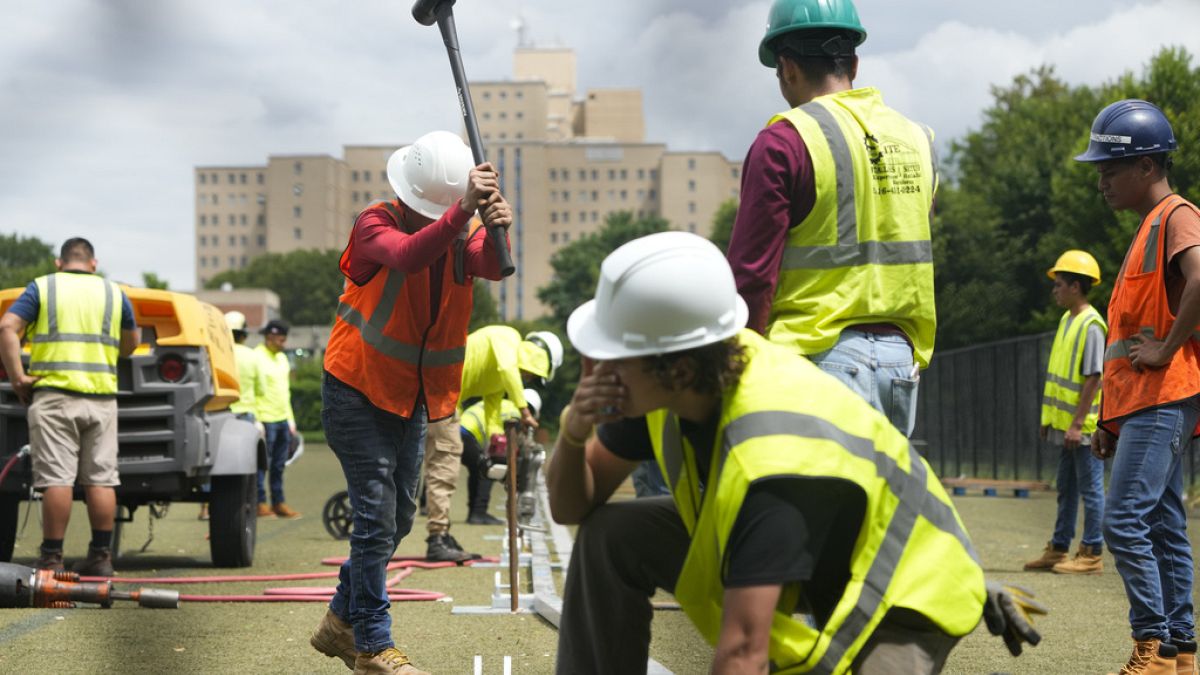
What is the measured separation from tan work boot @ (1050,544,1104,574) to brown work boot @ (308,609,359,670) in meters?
5.84

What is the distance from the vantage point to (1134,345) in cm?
582

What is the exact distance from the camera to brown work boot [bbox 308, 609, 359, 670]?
19.2ft

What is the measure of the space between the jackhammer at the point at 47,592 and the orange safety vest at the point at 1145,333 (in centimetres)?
433

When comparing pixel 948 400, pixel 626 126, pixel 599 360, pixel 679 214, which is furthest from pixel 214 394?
pixel 626 126

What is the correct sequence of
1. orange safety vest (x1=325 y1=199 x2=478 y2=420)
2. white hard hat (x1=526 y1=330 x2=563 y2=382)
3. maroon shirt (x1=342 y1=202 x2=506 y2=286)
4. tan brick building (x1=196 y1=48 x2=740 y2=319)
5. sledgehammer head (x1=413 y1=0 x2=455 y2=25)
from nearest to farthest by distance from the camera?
maroon shirt (x1=342 y1=202 x2=506 y2=286) < orange safety vest (x1=325 y1=199 x2=478 y2=420) < sledgehammer head (x1=413 y1=0 x2=455 y2=25) < white hard hat (x1=526 y1=330 x2=563 y2=382) < tan brick building (x1=196 y1=48 x2=740 y2=319)

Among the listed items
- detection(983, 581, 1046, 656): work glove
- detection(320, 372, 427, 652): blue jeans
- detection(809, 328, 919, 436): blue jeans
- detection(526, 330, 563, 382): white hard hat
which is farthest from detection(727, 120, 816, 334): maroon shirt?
detection(526, 330, 563, 382): white hard hat

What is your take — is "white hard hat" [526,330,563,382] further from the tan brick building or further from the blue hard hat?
the tan brick building

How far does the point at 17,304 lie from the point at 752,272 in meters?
6.16

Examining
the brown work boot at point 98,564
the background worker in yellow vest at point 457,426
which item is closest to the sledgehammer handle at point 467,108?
the brown work boot at point 98,564

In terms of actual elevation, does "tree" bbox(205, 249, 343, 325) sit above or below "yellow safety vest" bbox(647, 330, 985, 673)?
above

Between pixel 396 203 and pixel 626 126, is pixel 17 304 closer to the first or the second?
pixel 396 203

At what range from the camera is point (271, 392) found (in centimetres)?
1631

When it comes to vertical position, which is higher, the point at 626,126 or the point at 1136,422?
the point at 626,126

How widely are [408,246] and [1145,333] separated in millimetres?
2678
